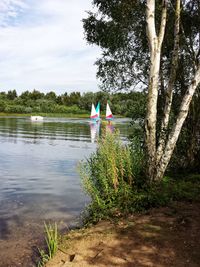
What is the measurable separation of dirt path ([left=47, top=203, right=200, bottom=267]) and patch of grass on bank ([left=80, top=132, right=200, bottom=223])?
51cm

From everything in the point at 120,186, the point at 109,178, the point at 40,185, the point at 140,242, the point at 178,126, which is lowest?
the point at 40,185

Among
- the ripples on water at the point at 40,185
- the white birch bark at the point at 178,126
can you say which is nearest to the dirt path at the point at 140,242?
the white birch bark at the point at 178,126

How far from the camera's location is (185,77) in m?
13.9

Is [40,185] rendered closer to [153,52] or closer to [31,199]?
[31,199]

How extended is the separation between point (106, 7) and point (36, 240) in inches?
370

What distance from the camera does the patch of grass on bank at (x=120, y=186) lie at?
893 centimetres

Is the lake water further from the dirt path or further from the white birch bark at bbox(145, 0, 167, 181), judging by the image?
the white birch bark at bbox(145, 0, 167, 181)

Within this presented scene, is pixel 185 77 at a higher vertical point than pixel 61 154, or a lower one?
higher

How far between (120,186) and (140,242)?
2558 mm

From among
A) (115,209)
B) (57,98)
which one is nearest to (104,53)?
(115,209)

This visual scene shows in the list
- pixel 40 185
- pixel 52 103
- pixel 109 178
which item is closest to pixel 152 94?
pixel 109 178

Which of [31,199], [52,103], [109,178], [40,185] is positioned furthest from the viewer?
[52,103]

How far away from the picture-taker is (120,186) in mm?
9453

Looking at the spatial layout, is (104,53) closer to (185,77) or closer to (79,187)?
(185,77)
